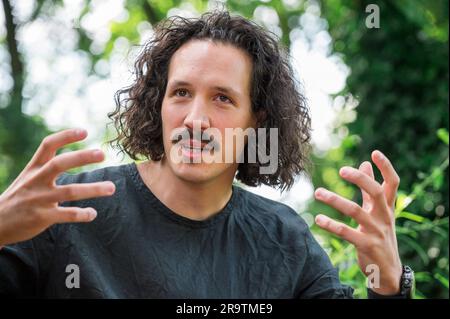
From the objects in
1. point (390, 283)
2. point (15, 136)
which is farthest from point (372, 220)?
point (15, 136)

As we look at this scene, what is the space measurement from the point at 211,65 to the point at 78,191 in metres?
0.77

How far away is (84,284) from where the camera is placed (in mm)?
1796

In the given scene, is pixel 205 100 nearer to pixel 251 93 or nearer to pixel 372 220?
pixel 251 93

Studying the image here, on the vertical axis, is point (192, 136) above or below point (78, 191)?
above

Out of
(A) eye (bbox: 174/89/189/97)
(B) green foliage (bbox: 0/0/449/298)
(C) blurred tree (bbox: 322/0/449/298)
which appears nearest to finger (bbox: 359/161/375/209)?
(A) eye (bbox: 174/89/189/97)

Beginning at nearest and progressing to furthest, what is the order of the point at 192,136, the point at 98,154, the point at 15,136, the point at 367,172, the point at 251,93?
the point at 98,154 → the point at 367,172 → the point at 192,136 → the point at 251,93 → the point at 15,136

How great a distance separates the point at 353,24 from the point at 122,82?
341 cm

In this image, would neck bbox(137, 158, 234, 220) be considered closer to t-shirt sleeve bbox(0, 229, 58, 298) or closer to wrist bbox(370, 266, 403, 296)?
t-shirt sleeve bbox(0, 229, 58, 298)

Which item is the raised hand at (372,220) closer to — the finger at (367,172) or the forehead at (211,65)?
the finger at (367,172)

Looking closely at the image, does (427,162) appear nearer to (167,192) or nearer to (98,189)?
(167,192)

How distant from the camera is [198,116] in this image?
1.92 metres

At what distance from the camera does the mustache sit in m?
1.89

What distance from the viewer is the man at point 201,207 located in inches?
67.8
